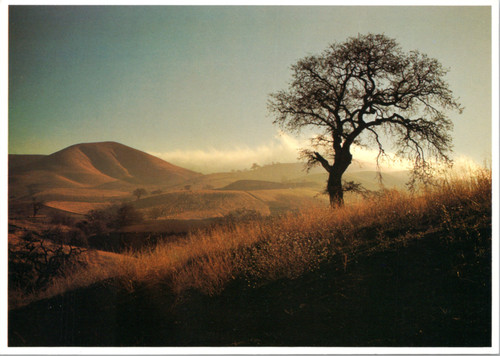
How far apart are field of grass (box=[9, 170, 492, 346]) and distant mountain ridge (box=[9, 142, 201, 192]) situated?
5.47ft

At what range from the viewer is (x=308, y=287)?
4391mm

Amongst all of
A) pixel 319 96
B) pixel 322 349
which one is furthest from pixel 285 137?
pixel 322 349

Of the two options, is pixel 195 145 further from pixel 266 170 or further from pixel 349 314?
pixel 349 314

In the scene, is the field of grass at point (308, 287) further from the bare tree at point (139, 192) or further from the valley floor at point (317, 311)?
the bare tree at point (139, 192)

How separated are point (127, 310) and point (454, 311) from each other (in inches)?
178

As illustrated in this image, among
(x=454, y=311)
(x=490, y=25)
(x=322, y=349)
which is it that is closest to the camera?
(x=454, y=311)

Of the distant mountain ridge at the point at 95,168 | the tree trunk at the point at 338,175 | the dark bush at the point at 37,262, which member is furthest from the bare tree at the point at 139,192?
the tree trunk at the point at 338,175

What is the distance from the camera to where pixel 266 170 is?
272 inches

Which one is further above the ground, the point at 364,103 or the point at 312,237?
the point at 364,103

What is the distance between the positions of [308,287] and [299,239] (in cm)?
93

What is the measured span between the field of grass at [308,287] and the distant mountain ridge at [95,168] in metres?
1.67

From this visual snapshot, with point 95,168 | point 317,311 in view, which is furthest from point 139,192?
point 317,311

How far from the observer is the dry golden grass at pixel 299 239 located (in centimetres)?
479

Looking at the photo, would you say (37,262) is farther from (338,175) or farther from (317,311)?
(338,175)
